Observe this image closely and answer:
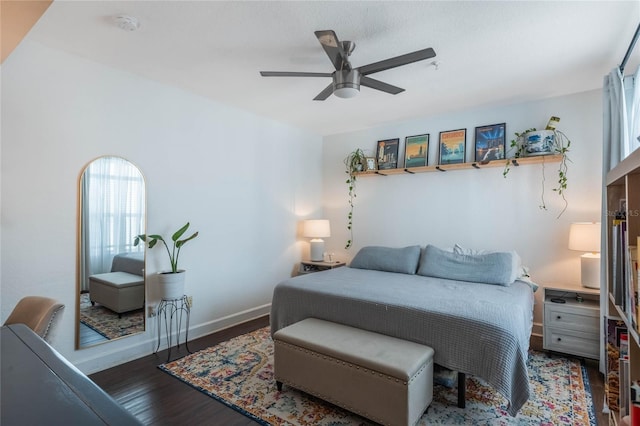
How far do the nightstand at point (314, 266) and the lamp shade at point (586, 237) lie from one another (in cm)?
265

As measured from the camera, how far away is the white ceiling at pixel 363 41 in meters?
2.05

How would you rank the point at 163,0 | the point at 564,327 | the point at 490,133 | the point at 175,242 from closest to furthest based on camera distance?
the point at 163,0 < the point at 564,327 < the point at 175,242 < the point at 490,133

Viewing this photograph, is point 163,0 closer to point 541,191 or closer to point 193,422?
point 193,422

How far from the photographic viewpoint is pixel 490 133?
151 inches

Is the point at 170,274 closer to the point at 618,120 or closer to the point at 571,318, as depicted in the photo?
the point at 571,318

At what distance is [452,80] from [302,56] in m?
1.44

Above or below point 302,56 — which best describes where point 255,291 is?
below

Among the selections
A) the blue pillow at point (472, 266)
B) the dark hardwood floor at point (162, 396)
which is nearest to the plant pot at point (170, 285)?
the dark hardwood floor at point (162, 396)

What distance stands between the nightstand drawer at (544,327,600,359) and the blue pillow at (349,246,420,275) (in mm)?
1327

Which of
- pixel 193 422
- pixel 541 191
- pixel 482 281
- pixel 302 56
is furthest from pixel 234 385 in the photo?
pixel 541 191

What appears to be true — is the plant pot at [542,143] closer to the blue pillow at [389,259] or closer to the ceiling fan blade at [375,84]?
the blue pillow at [389,259]

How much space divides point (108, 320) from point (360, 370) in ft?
7.34

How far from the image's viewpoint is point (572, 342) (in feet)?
9.68

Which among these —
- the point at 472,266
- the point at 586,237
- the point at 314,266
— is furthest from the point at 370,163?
the point at 586,237
